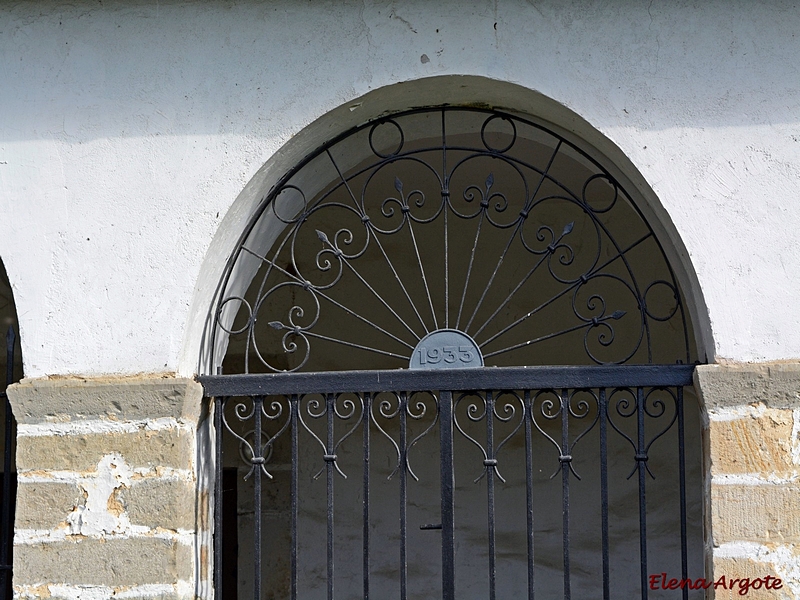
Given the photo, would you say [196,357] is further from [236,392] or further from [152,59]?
[152,59]

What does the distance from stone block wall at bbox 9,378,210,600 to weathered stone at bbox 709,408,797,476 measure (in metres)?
1.60

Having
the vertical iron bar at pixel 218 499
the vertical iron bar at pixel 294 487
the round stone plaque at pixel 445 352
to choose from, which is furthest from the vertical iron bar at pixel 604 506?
the vertical iron bar at pixel 218 499

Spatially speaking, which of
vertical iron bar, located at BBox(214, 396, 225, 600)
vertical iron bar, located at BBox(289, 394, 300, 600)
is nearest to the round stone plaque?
vertical iron bar, located at BBox(289, 394, 300, 600)

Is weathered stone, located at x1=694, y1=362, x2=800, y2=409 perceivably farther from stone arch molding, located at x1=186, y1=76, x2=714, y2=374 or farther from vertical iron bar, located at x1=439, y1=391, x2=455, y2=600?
vertical iron bar, located at x1=439, y1=391, x2=455, y2=600

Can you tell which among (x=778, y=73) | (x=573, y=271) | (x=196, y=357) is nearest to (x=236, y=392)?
(x=196, y=357)

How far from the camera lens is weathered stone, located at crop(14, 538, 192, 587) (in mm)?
2844

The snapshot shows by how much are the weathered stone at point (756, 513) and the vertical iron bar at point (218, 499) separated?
5.04ft

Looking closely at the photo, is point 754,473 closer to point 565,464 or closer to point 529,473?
point 565,464

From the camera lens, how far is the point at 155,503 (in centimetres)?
288

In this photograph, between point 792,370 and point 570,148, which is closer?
point 792,370

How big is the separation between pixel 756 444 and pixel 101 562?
1969mm

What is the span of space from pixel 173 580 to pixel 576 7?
218 cm

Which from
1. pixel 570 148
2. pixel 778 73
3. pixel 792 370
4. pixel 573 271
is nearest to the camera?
pixel 792 370

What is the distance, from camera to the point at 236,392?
311 cm
